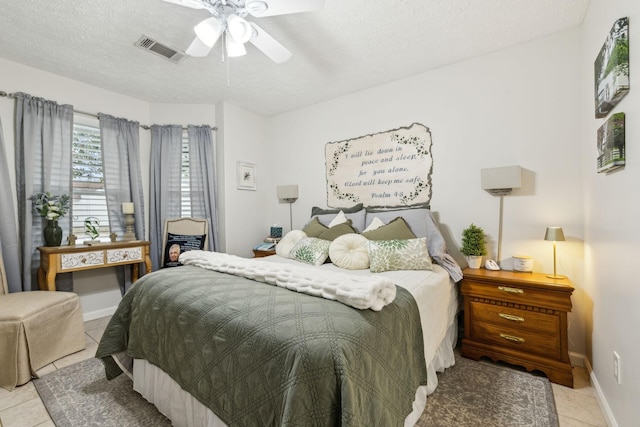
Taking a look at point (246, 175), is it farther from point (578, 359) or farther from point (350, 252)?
point (578, 359)

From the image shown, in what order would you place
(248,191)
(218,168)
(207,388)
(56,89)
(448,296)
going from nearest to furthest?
1. (207,388)
2. (448,296)
3. (56,89)
4. (218,168)
5. (248,191)

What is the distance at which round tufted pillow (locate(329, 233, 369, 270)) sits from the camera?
91.0 inches

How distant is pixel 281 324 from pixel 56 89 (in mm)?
3618

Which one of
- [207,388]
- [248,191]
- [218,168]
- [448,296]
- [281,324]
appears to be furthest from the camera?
[248,191]

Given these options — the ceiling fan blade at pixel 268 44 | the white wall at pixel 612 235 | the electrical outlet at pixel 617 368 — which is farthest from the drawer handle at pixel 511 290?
the ceiling fan blade at pixel 268 44

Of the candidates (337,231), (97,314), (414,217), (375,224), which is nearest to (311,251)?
(337,231)

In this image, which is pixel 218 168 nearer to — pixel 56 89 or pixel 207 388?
pixel 56 89

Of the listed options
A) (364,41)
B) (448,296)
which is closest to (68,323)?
(448,296)

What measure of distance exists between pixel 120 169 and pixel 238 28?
8.25 feet

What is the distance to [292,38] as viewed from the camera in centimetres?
230

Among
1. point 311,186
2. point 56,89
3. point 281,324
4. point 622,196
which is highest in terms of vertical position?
point 56,89

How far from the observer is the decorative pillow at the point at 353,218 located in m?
2.90

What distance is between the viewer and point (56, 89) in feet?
9.52

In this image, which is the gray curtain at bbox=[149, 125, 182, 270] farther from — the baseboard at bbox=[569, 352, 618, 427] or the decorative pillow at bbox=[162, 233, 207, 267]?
the baseboard at bbox=[569, 352, 618, 427]
